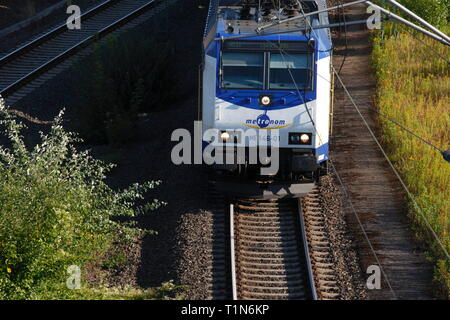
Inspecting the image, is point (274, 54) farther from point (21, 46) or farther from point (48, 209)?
point (21, 46)

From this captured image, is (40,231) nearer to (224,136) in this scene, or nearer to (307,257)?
(224,136)

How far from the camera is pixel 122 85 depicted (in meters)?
20.0

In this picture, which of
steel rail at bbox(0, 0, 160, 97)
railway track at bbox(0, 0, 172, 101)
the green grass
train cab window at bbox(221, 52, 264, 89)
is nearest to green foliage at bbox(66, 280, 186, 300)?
the green grass

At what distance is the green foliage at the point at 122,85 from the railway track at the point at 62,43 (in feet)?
4.65

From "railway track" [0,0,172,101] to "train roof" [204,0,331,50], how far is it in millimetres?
8834

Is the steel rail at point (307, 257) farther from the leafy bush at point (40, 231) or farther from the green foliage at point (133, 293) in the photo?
the leafy bush at point (40, 231)

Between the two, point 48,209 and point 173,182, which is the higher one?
point 48,209

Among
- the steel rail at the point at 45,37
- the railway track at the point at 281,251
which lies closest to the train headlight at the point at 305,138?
the railway track at the point at 281,251

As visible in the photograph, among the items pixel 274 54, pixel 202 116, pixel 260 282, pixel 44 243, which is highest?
pixel 274 54

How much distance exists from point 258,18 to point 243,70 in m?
1.17

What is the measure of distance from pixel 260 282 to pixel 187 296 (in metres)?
1.33

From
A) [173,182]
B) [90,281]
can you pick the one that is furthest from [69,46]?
[90,281]

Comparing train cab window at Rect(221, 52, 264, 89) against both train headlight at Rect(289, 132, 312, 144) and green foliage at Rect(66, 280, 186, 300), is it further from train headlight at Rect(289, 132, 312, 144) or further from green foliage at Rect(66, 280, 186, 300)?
green foliage at Rect(66, 280, 186, 300)

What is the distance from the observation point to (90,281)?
12.0 meters
